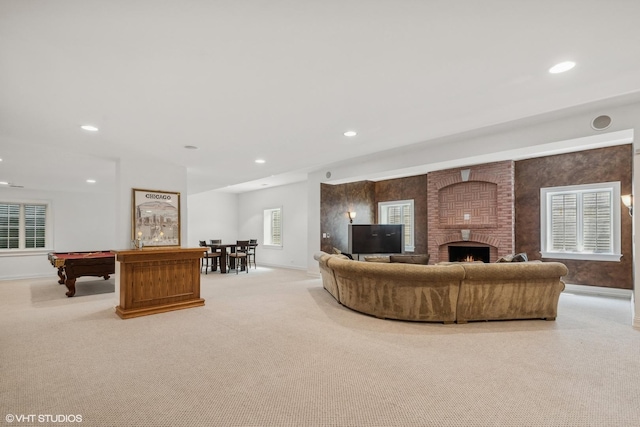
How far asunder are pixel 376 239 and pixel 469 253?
2.27 meters

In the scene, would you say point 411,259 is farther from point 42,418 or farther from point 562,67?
point 42,418

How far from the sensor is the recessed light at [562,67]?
8.41 feet

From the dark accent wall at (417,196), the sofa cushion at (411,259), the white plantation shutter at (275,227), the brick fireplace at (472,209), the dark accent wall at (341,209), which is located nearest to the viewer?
the sofa cushion at (411,259)

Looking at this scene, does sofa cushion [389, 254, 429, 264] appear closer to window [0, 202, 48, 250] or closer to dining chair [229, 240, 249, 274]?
dining chair [229, 240, 249, 274]

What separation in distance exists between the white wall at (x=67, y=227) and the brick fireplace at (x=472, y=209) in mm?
9730

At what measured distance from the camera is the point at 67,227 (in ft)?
31.8

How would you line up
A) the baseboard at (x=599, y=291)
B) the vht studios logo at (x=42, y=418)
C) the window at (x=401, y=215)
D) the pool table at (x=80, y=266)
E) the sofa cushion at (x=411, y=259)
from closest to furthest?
the vht studios logo at (x=42, y=418) < the sofa cushion at (x=411, y=259) < the baseboard at (x=599, y=291) < the pool table at (x=80, y=266) < the window at (x=401, y=215)

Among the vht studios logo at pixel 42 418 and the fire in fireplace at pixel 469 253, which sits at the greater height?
the fire in fireplace at pixel 469 253

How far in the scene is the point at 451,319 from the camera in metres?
4.22

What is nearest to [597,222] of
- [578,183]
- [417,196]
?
[578,183]

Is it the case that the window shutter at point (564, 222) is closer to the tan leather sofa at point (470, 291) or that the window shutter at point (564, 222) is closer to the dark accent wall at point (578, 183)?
the dark accent wall at point (578, 183)

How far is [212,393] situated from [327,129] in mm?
3041

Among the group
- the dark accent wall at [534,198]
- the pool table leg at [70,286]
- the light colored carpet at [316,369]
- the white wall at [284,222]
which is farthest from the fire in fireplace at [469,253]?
the pool table leg at [70,286]

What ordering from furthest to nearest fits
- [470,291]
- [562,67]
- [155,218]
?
[155,218], [470,291], [562,67]
